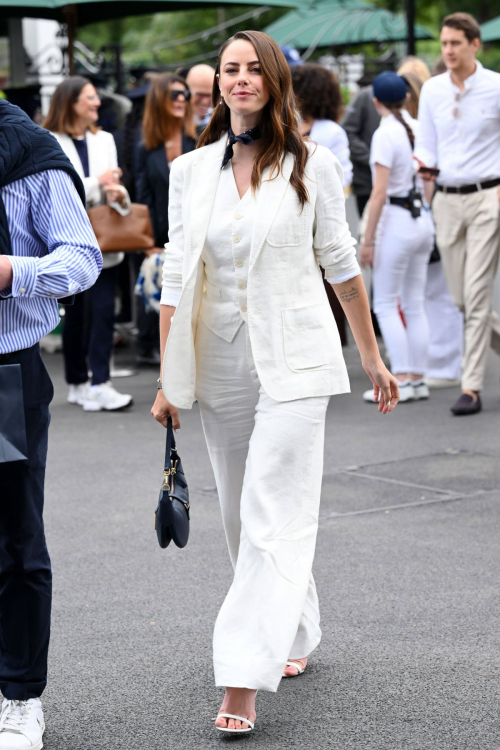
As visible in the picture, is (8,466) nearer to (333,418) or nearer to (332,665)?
(332,665)

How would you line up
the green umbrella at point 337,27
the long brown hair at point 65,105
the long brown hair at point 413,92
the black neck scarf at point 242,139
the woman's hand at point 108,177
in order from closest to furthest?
1. the black neck scarf at point 242,139
2. the long brown hair at point 65,105
3. the woman's hand at point 108,177
4. the long brown hair at point 413,92
5. the green umbrella at point 337,27

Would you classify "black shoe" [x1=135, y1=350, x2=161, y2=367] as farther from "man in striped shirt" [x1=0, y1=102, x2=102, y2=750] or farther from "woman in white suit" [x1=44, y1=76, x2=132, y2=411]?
"man in striped shirt" [x1=0, y1=102, x2=102, y2=750]

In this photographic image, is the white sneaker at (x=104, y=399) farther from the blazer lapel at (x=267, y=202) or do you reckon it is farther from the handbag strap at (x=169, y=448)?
the blazer lapel at (x=267, y=202)

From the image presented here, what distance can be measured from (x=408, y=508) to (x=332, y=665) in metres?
2.08

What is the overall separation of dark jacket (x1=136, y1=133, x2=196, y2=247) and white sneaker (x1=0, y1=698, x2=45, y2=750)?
20.4ft

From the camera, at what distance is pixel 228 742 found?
347 centimetres

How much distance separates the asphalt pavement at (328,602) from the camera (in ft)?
11.8

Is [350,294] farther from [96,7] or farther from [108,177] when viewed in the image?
[96,7]

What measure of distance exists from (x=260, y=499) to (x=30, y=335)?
0.81m

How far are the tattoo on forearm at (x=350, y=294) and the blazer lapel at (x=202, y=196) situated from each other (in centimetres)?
47

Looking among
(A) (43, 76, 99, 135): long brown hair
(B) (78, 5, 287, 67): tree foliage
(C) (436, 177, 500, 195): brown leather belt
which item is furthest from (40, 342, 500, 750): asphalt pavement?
(B) (78, 5, 287, 67): tree foliage

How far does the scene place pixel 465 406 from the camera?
8320mm

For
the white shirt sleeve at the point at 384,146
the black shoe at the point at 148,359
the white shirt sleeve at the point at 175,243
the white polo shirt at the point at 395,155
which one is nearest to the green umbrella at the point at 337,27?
the black shoe at the point at 148,359

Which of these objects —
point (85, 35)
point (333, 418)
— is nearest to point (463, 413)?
point (333, 418)
